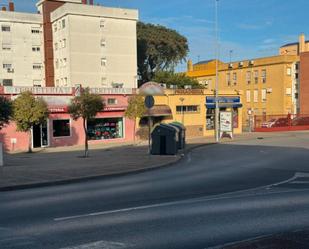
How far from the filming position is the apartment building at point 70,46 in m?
60.0

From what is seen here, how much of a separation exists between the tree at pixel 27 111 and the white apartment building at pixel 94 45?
94.2 feet

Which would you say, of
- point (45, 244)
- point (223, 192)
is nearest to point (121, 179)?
point (223, 192)

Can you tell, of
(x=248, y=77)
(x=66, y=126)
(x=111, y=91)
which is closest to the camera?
(x=66, y=126)

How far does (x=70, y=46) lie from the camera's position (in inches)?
2328

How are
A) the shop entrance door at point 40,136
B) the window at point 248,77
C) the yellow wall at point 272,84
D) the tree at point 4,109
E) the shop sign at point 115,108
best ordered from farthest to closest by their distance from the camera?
the window at point 248,77 → the yellow wall at point 272,84 → the shop sign at point 115,108 → the shop entrance door at point 40,136 → the tree at point 4,109

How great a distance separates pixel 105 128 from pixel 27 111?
918 cm

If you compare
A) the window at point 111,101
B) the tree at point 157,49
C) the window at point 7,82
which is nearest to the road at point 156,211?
the window at point 111,101

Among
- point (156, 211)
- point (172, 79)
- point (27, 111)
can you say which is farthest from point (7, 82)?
point (156, 211)

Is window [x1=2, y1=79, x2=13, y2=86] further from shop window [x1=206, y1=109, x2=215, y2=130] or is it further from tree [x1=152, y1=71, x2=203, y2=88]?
shop window [x1=206, y1=109, x2=215, y2=130]

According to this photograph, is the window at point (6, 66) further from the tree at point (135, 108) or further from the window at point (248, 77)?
the window at point (248, 77)

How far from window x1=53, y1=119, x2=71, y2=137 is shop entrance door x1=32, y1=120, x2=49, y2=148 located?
0.76 meters

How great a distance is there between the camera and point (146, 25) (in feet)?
240

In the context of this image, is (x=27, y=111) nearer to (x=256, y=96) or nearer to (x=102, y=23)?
(x=102, y=23)

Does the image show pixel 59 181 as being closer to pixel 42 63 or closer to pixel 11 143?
pixel 11 143
